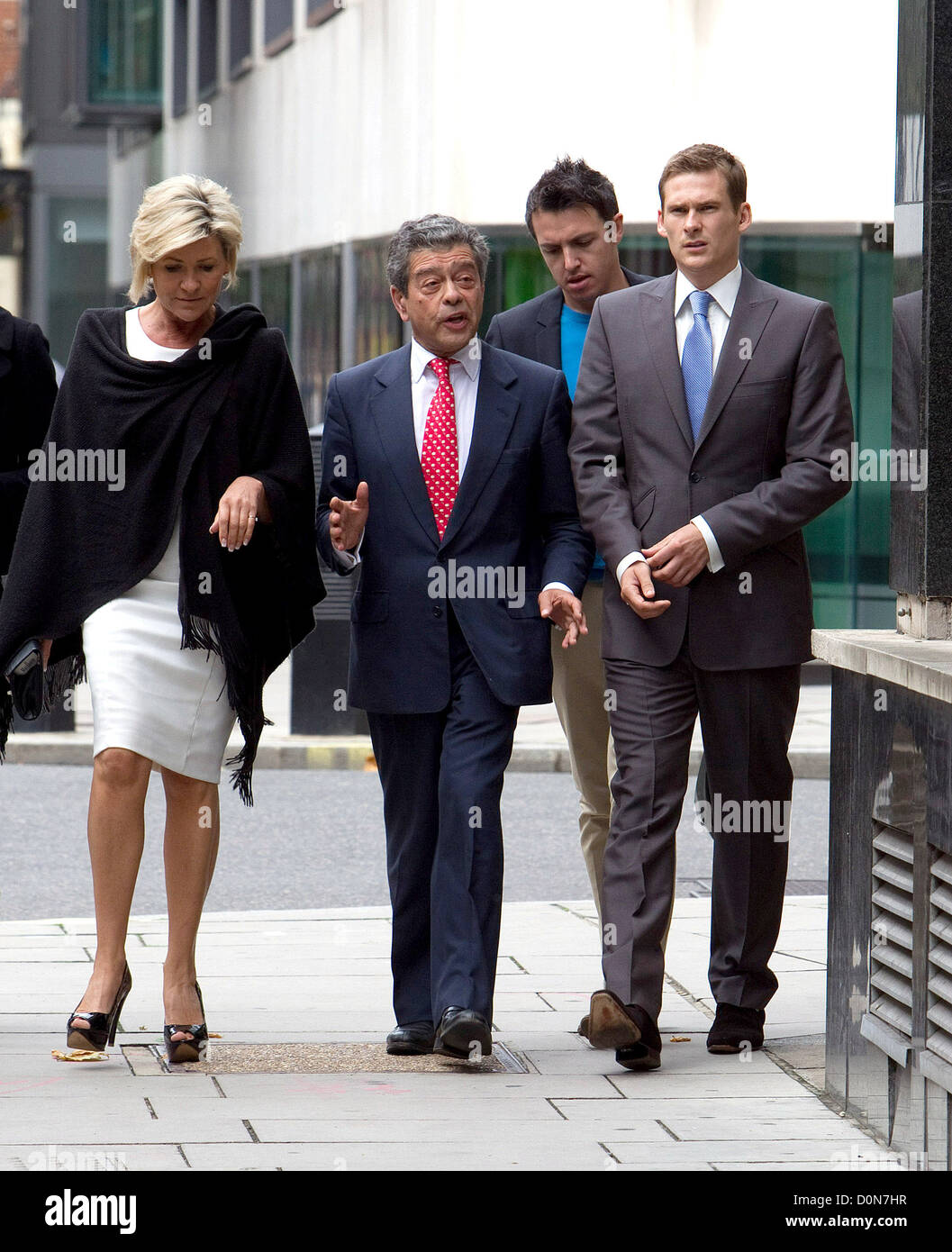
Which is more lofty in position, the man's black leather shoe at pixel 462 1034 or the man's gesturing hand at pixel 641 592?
the man's gesturing hand at pixel 641 592

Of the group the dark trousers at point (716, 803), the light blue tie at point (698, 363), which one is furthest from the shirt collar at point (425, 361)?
the dark trousers at point (716, 803)

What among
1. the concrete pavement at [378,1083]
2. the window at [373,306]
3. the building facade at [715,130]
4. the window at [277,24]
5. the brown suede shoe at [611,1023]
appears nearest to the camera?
the concrete pavement at [378,1083]

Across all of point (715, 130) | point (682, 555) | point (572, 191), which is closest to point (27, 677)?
point (682, 555)

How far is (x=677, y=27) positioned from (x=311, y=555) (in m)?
12.4

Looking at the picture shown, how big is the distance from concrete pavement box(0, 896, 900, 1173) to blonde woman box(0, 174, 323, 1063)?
0.36 meters

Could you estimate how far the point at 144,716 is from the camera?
5.34m

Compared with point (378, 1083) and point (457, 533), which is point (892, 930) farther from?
point (457, 533)

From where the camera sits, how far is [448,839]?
545 cm

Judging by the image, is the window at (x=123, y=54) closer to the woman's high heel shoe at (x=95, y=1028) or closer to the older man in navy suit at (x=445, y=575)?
the older man in navy suit at (x=445, y=575)

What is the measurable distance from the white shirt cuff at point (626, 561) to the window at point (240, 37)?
21.7m

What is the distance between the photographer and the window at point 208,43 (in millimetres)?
28797

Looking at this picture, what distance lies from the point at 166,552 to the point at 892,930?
75.5 inches

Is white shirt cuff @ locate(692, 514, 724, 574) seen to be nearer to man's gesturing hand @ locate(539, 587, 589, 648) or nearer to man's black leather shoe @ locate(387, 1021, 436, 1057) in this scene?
man's gesturing hand @ locate(539, 587, 589, 648)

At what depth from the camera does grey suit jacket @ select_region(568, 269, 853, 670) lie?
5.44 m
